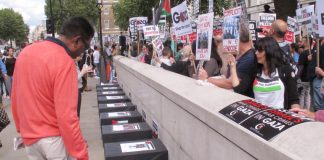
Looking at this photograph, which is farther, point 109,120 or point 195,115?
point 109,120

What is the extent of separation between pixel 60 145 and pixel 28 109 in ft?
1.22

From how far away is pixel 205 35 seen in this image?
5.11m

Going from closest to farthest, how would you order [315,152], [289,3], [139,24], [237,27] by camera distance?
[315,152], [237,27], [289,3], [139,24]

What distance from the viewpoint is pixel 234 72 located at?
13.7 ft

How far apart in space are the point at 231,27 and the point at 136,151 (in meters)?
1.83

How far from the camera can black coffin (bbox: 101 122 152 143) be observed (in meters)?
4.79

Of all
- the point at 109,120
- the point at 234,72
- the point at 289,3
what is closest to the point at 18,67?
the point at 234,72

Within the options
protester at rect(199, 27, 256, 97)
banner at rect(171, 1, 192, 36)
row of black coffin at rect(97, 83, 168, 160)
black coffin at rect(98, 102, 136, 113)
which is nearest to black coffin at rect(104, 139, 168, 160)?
row of black coffin at rect(97, 83, 168, 160)

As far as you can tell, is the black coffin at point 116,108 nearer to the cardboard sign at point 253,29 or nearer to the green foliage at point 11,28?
the cardboard sign at point 253,29

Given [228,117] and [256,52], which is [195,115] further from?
[256,52]

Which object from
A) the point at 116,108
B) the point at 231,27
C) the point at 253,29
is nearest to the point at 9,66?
the point at 116,108

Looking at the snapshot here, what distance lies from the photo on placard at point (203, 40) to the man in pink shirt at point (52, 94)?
209cm

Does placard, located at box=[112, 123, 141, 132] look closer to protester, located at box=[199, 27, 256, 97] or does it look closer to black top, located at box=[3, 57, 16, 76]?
protester, located at box=[199, 27, 256, 97]

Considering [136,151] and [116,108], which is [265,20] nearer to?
[116,108]
